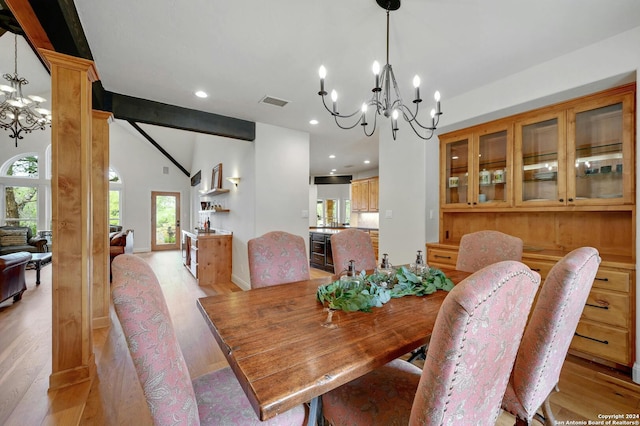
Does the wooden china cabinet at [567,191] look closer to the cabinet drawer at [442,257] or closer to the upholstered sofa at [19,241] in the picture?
the cabinet drawer at [442,257]

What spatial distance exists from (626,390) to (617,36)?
2.52 metres

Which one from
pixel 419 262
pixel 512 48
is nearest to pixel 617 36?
pixel 512 48

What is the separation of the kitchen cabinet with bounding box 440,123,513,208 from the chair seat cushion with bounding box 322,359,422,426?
2.48m

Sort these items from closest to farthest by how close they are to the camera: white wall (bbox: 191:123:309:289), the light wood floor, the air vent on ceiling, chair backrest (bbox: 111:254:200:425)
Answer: chair backrest (bbox: 111:254:200:425)
the light wood floor
the air vent on ceiling
white wall (bbox: 191:123:309:289)

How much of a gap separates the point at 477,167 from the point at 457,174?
0.86 feet

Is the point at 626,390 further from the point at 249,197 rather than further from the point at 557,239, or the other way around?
the point at 249,197

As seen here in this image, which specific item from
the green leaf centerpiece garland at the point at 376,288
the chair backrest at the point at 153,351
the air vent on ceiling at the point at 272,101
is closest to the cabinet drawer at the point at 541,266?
the green leaf centerpiece garland at the point at 376,288

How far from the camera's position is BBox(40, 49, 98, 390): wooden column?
1801mm

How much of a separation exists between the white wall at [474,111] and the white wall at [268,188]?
4.25 feet

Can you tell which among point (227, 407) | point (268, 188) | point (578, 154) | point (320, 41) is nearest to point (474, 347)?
point (227, 407)

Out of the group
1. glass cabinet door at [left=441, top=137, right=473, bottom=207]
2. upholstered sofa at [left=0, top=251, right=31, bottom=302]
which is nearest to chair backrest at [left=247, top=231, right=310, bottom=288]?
glass cabinet door at [left=441, top=137, right=473, bottom=207]

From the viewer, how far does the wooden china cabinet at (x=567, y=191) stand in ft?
6.84

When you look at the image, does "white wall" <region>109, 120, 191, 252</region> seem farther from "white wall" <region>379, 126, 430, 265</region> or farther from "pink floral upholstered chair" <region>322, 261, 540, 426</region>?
"pink floral upholstered chair" <region>322, 261, 540, 426</region>

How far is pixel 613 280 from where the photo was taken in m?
2.05
